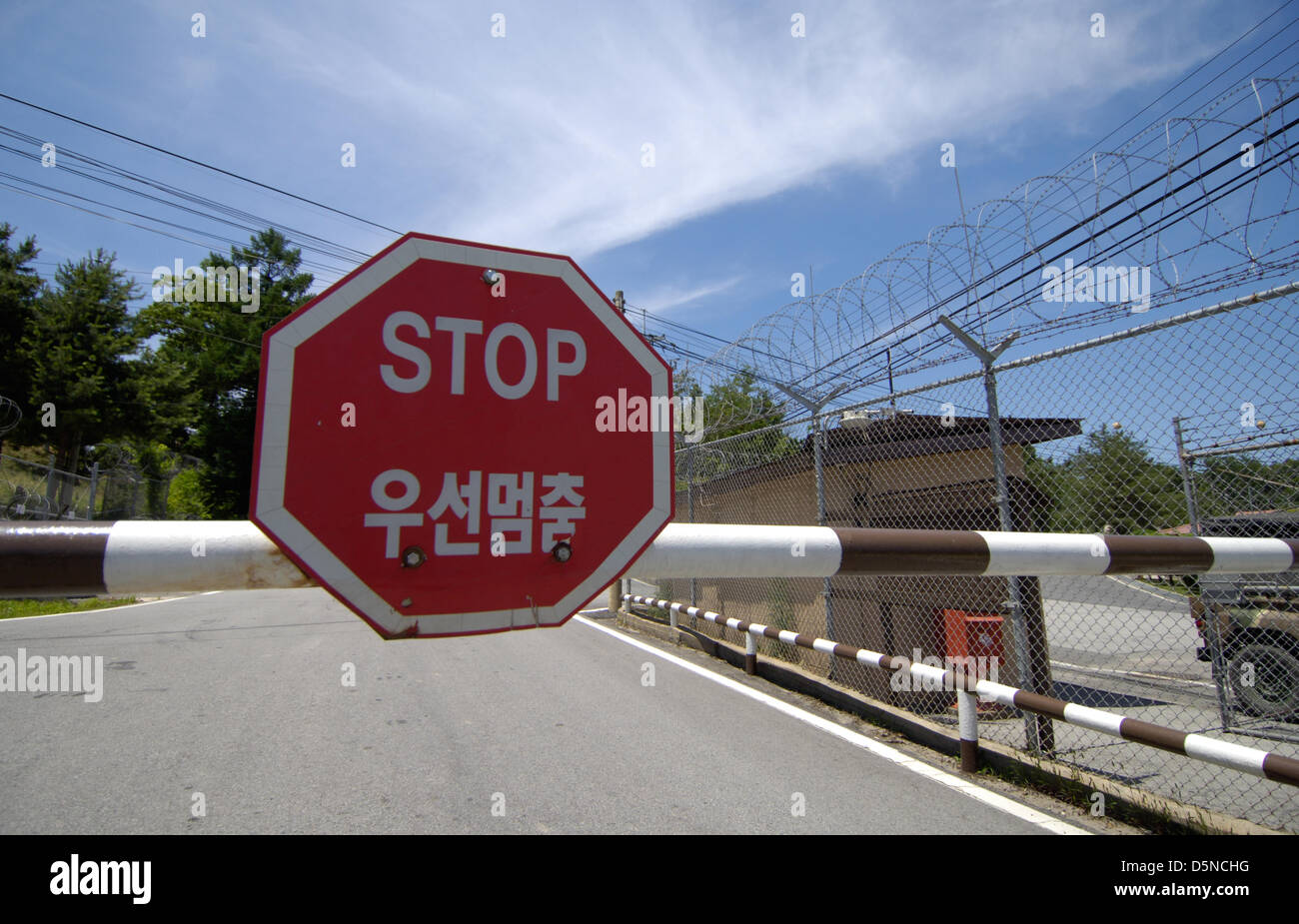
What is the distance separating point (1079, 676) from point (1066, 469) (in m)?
5.50

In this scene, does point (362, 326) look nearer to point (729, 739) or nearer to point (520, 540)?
point (520, 540)

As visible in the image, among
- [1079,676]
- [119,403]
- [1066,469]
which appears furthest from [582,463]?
[119,403]

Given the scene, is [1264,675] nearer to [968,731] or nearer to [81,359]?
[968,731]

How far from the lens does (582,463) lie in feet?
4.16

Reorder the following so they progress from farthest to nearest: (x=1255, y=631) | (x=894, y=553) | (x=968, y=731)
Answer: (x=1255, y=631)
(x=968, y=731)
(x=894, y=553)

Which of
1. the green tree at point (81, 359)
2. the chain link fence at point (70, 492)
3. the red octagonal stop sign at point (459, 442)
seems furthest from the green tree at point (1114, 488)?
the green tree at point (81, 359)

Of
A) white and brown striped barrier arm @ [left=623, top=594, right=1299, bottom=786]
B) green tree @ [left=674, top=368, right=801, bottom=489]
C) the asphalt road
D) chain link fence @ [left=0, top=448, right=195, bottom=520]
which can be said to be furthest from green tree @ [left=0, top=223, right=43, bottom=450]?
white and brown striped barrier arm @ [left=623, top=594, right=1299, bottom=786]

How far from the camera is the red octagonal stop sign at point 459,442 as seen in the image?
3.48 feet

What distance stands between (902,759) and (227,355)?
130 ft

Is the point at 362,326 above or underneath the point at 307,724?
above

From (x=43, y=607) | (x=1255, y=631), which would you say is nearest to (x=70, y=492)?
(x=43, y=607)

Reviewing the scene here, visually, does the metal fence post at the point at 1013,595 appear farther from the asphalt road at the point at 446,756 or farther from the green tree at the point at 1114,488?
the asphalt road at the point at 446,756

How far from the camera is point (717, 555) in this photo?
4.71 feet
